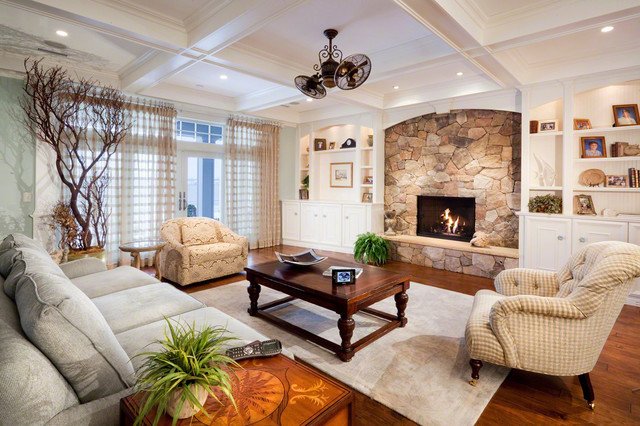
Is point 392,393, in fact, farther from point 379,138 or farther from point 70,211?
point 379,138

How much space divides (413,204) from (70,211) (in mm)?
5276

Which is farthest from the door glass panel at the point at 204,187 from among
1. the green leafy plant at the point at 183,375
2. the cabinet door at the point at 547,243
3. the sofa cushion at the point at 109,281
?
the green leafy plant at the point at 183,375

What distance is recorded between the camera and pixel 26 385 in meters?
1.03

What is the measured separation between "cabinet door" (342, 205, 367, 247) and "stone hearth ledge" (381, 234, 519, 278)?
541 millimetres

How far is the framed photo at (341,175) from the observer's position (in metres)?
7.09

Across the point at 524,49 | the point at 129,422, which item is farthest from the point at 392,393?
the point at 524,49

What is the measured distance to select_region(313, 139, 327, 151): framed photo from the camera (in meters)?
7.39

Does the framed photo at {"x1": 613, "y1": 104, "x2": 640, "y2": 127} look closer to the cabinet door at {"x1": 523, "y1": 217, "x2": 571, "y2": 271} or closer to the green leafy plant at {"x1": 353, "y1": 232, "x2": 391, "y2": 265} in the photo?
the cabinet door at {"x1": 523, "y1": 217, "x2": 571, "y2": 271}

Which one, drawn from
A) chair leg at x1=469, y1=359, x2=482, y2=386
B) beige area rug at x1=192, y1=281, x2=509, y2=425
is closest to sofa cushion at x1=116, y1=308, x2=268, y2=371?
beige area rug at x1=192, y1=281, x2=509, y2=425

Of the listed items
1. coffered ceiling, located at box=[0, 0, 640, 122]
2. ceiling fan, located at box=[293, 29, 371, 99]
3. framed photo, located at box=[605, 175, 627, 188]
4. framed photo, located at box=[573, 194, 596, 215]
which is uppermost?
coffered ceiling, located at box=[0, 0, 640, 122]

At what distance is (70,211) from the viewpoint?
4.50m

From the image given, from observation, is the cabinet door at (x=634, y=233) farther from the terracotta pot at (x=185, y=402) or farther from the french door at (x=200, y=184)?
the french door at (x=200, y=184)

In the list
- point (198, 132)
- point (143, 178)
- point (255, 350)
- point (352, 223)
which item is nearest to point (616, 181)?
point (352, 223)

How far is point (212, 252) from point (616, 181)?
5.13 metres
